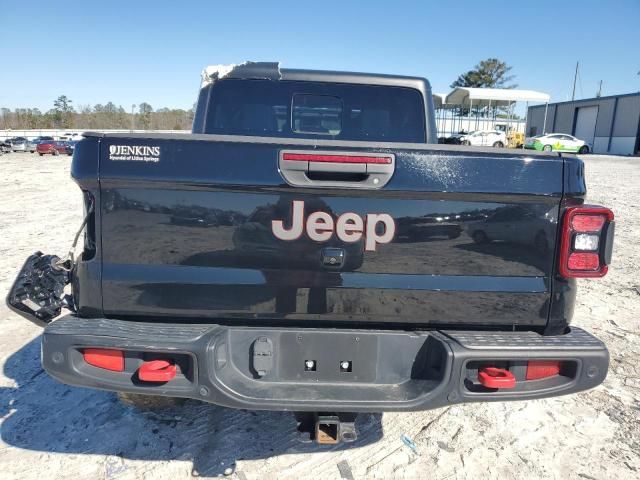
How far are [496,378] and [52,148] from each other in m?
44.0

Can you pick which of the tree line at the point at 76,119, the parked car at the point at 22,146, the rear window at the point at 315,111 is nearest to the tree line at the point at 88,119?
the tree line at the point at 76,119

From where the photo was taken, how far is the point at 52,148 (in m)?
38.4

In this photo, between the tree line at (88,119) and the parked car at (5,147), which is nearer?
the parked car at (5,147)

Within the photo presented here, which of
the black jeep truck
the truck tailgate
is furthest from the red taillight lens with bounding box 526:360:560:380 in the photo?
the truck tailgate

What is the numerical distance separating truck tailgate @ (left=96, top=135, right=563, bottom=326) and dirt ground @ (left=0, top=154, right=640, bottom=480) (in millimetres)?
980

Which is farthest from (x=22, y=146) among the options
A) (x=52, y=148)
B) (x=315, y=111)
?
(x=315, y=111)

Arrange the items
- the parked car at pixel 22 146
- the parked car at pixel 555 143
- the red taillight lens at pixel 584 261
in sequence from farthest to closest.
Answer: the parked car at pixel 22 146 → the parked car at pixel 555 143 → the red taillight lens at pixel 584 261

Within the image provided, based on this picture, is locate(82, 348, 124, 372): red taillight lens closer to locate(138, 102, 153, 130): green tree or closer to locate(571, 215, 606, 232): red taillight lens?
locate(571, 215, 606, 232): red taillight lens

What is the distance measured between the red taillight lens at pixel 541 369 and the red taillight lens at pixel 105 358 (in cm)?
184

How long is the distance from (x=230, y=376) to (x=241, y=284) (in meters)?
0.41

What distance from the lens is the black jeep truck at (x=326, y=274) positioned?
199cm

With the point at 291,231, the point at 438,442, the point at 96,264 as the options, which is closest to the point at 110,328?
the point at 96,264

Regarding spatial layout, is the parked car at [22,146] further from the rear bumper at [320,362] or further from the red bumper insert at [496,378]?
the red bumper insert at [496,378]

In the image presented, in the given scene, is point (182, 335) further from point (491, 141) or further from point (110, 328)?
point (491, 141)
